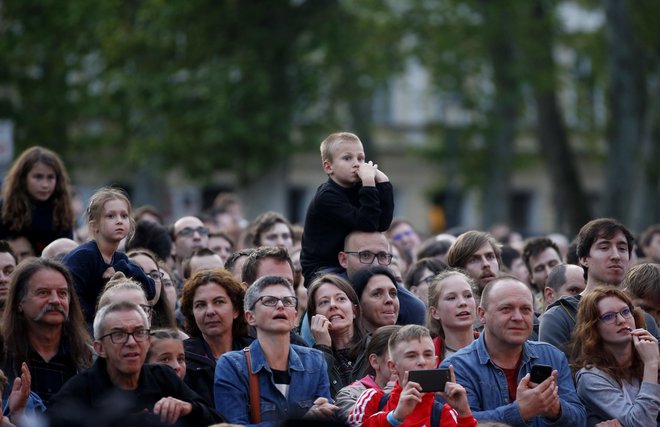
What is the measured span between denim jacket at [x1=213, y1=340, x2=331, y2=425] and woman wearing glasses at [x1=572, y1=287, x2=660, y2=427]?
1764mm

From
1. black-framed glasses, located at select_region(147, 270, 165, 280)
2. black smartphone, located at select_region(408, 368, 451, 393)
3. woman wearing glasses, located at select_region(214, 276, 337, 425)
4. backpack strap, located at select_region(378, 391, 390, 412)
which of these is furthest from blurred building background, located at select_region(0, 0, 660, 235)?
black smartphone, located at select_region(408, 368, 451, 393)

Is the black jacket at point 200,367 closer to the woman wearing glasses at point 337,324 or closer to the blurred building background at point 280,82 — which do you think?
the woman wearing glasses at point 337,324

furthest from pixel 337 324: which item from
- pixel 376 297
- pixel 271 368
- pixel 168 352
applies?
pixel 168 352

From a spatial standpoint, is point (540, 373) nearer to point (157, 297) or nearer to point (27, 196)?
point (157, 297)

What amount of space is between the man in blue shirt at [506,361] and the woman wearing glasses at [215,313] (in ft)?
5.36

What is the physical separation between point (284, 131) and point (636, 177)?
682cm

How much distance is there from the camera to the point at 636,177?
2766cm

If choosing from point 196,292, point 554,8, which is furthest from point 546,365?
point 554,8

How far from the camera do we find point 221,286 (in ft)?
33.2

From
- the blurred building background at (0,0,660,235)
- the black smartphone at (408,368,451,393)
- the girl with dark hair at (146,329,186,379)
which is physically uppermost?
the blurred building background at (0,0,660,235)

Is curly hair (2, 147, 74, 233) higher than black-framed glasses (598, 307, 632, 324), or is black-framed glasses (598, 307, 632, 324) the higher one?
curly hair (2, 147, 74, 233)

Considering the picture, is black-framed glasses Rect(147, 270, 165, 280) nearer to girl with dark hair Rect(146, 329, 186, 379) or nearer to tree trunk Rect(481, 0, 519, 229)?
girl with dark hair Rect(146, 329, 186, 379)

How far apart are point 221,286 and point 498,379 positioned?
2106mm

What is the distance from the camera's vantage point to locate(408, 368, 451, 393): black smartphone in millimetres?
8344
